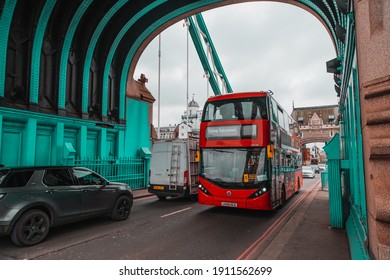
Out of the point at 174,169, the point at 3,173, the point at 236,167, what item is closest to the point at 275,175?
the point at 236,167

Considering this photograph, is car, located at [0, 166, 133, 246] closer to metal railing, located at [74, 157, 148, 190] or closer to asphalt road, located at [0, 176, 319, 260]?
asphalt road, located at [0, 176, 319, 260]

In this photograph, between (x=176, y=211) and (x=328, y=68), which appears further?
(x=176, y=211)

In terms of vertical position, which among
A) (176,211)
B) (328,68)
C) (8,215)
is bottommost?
(176,211)

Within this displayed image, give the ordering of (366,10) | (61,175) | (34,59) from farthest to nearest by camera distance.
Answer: (34,59) < (61,175) < (366,10)

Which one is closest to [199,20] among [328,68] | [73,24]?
[73,24]

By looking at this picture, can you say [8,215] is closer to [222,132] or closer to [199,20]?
[222,132]

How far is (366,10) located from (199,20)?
29466 millimetres

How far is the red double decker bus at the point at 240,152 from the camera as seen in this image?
25.2ft

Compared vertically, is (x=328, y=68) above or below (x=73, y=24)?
below

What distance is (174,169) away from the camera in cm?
1092

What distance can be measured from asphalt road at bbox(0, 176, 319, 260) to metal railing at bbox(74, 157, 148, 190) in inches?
196

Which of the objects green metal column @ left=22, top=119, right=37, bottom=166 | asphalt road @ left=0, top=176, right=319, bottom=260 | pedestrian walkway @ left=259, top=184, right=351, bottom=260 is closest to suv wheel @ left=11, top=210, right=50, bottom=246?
asphalt road @ left=0, top=176, right=319, bottom=260

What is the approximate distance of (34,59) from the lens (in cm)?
1116

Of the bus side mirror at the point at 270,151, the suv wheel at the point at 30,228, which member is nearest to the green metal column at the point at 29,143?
Answer: the suv wheel at the point at 30,228
